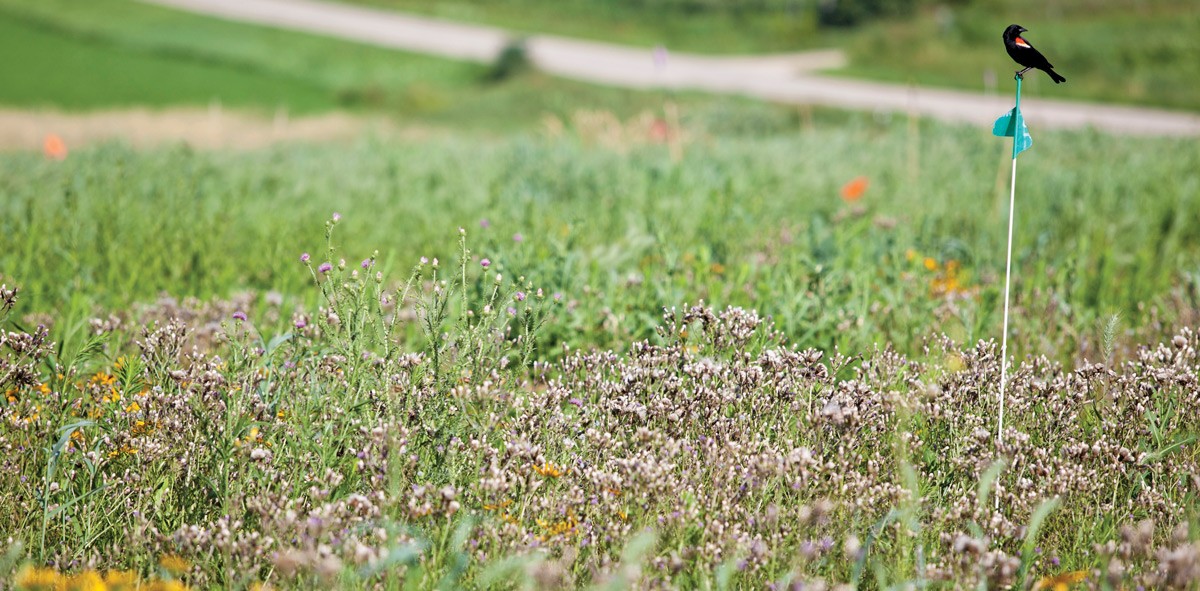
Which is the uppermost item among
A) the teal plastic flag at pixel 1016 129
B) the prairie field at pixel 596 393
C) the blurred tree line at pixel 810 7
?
the blurred tree line at pixel 810 7

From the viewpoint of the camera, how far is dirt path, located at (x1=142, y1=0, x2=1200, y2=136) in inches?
784

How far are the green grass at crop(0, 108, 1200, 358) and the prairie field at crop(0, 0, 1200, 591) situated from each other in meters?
0.04

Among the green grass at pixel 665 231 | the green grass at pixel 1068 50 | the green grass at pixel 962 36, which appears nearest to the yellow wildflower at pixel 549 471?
the green grass at pixel 665 231

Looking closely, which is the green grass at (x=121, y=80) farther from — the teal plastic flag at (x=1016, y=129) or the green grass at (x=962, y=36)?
the teal plastic flag at (x=1016, y=129)

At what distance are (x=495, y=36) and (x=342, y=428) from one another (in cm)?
3717

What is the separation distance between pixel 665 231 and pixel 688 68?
25957 mm

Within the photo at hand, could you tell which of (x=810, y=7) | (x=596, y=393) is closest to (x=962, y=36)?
(x=810, y=7)

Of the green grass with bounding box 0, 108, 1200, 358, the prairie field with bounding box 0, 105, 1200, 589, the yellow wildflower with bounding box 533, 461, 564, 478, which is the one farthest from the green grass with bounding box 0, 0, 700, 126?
the yellow wildflower with bounding box 533, 461, 564, 478

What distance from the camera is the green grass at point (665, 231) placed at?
4.71m

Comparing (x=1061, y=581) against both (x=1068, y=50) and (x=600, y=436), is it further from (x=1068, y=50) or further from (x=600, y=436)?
(x=1068, y=50)

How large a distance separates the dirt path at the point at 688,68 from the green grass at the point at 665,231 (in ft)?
8.57

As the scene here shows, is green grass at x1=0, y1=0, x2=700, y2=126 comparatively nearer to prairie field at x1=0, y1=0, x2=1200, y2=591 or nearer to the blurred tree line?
the blurred tree line

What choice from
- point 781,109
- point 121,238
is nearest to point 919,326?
point 121,238

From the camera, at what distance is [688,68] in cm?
3067
